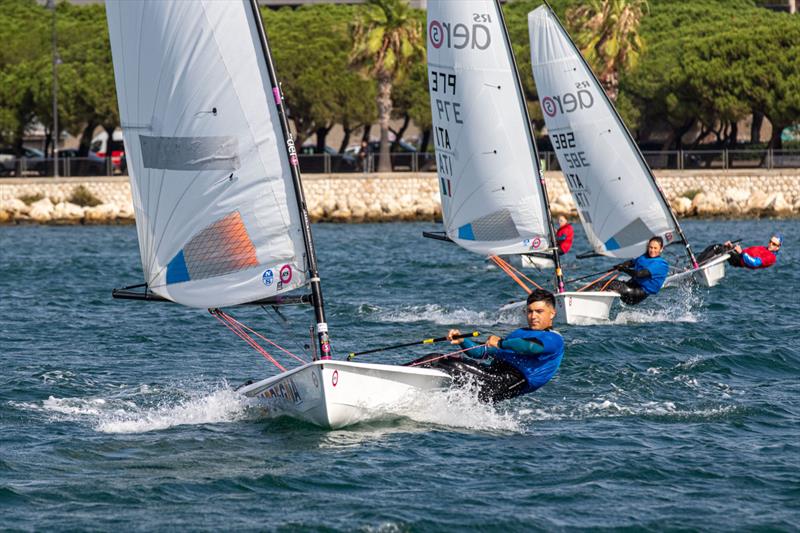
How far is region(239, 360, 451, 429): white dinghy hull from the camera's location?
13.2 m

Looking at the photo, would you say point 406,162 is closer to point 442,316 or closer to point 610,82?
point 610,82

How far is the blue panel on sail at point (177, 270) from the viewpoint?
14.2m

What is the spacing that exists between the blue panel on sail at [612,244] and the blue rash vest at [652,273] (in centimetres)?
430

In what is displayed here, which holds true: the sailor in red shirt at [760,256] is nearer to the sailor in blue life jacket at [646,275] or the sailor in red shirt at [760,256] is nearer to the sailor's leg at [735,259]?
the sailor's leg at [735,259]

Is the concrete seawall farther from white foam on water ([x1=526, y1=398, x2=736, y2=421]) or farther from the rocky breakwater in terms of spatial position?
white foam on water ([x1=526, y1=398, x2=736, y2=421])

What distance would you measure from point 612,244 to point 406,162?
3353cm

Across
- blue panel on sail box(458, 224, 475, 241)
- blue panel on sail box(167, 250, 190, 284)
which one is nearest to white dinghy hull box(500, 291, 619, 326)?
blue panel on sail box(458, 224, 475, 241)

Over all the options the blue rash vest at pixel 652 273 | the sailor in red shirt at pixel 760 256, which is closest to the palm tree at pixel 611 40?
the sailor in red shirt at pixel 760 256

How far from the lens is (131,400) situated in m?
16.1

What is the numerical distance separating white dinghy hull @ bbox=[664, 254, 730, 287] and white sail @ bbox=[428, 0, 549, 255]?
148 inches

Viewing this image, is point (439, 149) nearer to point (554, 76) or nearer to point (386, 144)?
point (554, 76)

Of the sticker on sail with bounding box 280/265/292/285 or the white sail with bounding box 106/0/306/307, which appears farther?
the sticker on sail with bounding box 280/265/292/285

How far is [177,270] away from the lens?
1427 cm

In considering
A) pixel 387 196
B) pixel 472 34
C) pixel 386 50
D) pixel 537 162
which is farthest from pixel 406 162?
pixel 472 34
